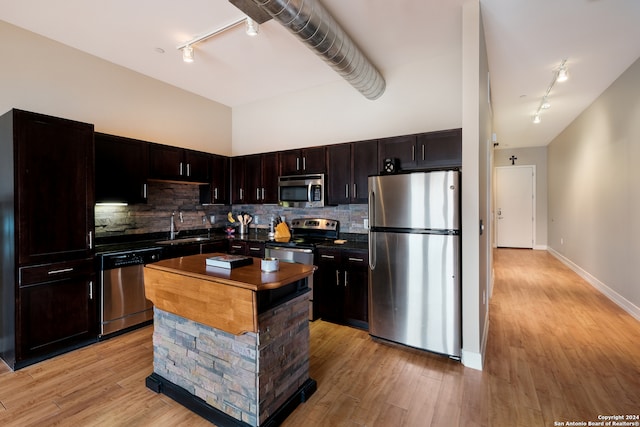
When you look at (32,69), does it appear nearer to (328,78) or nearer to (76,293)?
(76,293)

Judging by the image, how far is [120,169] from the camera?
11.0 ft

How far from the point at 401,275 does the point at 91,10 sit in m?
3.76

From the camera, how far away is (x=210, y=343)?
74.8 inches

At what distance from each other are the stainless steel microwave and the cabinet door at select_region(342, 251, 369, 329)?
944 mm

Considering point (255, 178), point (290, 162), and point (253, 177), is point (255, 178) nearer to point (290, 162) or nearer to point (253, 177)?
point (253, 177)

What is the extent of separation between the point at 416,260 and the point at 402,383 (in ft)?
3.39

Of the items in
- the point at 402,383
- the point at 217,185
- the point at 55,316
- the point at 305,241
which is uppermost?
the point at 217,185

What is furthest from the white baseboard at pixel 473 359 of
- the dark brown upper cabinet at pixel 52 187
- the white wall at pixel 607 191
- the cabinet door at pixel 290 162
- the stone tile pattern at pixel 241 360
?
the dark brown upper cabinet at pixel 52 187

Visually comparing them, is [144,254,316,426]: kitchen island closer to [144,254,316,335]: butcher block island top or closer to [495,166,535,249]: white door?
[144,254,316,335]: butcher block island top

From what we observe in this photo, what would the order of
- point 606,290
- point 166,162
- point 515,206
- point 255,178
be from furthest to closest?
point 515,206
point 255,178
point 606,290
point 166,162

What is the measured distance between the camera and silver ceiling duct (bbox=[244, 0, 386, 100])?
2.02m

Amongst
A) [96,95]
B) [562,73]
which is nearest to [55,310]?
[96,95]

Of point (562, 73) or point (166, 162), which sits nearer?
point (562, 73)

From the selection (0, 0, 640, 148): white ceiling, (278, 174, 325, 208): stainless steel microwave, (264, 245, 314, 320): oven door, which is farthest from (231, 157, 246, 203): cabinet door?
(264, 245, 314, 320): oven door
